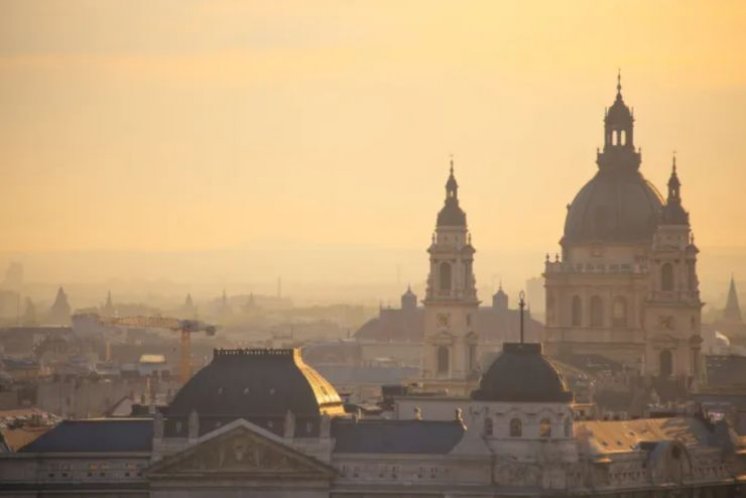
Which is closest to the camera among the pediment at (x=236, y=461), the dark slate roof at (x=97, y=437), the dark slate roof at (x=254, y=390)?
the pediment at (x=236, y=461)

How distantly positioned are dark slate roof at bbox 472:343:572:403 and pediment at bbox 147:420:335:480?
8.65 metres

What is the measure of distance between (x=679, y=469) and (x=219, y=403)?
2588 cm

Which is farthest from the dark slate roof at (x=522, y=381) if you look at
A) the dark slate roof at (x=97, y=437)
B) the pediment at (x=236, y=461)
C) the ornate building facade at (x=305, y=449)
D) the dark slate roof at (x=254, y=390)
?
the dark slate roof at (x=97, y=437)

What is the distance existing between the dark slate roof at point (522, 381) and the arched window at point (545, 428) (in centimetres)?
110

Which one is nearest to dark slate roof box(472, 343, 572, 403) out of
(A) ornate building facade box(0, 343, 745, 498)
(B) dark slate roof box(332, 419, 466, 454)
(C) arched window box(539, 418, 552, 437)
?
(A) ornate building facade box(0, 343, 745, 498)

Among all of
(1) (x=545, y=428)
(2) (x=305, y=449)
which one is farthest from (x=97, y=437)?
(1) (x=545, y=428)

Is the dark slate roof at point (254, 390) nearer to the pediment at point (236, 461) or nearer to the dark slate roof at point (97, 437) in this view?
the pediment at point (236, 461)

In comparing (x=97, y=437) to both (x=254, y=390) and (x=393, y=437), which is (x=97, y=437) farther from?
(x=393, y=437)

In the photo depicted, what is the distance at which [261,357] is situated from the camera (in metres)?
183

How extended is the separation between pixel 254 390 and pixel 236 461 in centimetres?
350

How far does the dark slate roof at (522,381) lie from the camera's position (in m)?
179

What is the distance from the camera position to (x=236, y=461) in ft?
590

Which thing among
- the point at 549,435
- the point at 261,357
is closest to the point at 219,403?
the point at 261,357

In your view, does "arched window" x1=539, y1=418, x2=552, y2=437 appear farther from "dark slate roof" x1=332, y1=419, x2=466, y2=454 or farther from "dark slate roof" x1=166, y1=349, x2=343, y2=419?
"dark slate roof" x1=166, y1=349, x2=343, y2=419
